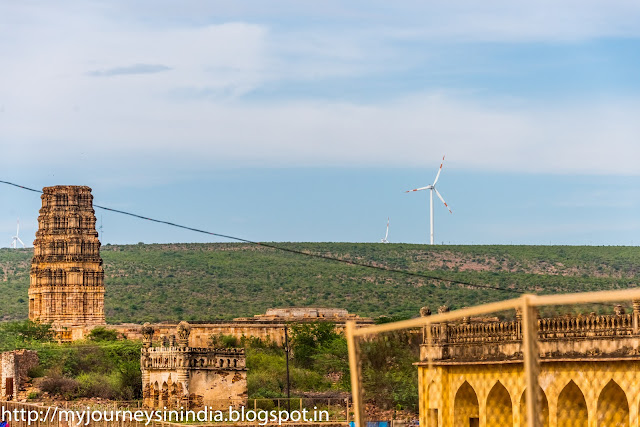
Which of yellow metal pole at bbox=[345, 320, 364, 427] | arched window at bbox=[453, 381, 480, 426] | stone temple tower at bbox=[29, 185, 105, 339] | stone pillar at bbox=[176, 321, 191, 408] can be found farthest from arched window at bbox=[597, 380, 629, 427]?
stone temple tower at bbox=[29, 185, 105, 339]

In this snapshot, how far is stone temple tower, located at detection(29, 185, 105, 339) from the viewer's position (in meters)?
96.9

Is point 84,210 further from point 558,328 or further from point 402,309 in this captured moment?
point 558,328

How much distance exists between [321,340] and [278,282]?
58086mm

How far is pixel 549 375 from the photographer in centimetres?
3155

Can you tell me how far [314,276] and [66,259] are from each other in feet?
172

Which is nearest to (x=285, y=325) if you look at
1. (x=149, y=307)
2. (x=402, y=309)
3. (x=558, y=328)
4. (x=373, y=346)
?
(x=402, y=309)

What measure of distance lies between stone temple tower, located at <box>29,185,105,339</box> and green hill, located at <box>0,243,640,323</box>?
21.8 metres

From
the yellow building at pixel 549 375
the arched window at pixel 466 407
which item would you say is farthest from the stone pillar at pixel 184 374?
the arched window at pixel 466 407

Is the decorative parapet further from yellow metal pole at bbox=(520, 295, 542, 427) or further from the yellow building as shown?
yellow metal pole at bbox=(520, 295, 542, 427)

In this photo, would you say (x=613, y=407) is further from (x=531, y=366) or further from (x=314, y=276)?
(x=314, y=276)

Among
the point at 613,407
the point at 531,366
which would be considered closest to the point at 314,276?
the point at 613,407

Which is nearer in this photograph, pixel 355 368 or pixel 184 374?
pixel 355 368

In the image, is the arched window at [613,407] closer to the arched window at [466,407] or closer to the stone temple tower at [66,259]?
the arched window at [466,407]

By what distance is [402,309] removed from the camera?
Result: 125m
